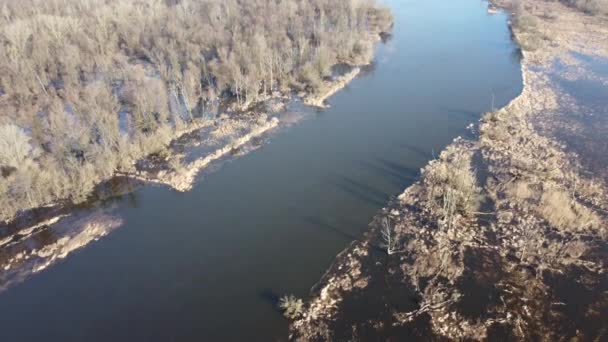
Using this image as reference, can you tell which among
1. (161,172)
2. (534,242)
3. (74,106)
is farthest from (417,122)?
(74,106)

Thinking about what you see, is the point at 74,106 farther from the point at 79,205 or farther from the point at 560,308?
the point at 560,308

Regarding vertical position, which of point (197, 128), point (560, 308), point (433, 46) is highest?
point (433, 46)

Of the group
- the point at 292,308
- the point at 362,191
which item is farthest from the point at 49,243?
the point at 362,191

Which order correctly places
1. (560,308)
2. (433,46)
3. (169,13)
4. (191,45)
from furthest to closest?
1. (169,13)
2. (433,46)
3. (191,45)
4. (560,308)

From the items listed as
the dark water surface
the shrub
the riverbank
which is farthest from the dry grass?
the shrub

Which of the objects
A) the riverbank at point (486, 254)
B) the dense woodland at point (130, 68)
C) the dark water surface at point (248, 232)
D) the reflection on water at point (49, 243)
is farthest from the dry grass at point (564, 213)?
the reflection on water at point (49, 243)
